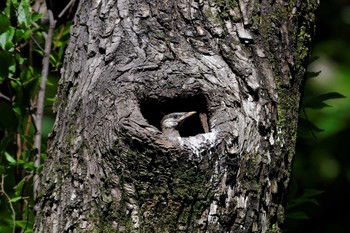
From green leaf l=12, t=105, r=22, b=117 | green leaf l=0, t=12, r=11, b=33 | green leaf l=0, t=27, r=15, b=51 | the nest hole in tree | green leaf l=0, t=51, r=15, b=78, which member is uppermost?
green leaf l=0, t=12, r=11, b=33

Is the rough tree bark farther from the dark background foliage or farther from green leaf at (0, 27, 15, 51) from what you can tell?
the dark background foliage

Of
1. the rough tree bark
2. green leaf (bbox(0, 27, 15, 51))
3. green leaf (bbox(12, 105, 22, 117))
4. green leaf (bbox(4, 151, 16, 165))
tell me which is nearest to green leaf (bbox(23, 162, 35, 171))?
green leaf (bbox(4, 151, 16, 165))

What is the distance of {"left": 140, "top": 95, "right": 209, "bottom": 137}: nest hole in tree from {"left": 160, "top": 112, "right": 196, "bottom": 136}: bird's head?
0.01 metres

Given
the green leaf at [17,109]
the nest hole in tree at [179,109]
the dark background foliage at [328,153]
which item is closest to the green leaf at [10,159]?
the green leaf at [17,109]

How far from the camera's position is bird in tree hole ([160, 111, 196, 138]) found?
80.0 inches

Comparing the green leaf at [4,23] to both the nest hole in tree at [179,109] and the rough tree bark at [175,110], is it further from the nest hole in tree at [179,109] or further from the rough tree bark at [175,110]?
the nest hole in tree at [179,109]

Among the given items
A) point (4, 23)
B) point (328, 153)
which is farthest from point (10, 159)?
point (328, 153)

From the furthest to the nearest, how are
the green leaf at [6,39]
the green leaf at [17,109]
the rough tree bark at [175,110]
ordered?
the green leaf at [17,109]
the green leaf at [6,39]
the rough tree bark at [175,110]

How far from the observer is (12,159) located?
2834 mm

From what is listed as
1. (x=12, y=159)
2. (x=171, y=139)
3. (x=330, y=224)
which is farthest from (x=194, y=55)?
(x=330, y=224)

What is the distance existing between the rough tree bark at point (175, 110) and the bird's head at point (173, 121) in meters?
0.03

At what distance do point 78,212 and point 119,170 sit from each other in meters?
0.16

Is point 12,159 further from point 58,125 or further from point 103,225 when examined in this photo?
point 103,225

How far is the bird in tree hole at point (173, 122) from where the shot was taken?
2.03 metres
